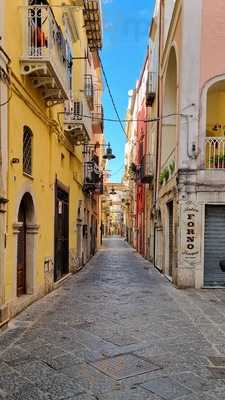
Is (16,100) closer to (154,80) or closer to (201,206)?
(201,206)

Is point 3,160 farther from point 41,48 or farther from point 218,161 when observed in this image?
point 218,161

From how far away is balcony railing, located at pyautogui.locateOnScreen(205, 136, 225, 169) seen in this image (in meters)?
13.2

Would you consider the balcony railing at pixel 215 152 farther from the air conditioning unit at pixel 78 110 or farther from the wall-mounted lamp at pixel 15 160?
the wall-mounted lamp at pixel 15 160

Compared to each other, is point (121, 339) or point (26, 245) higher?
point (26, 245)

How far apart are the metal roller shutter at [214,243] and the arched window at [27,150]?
5255mm

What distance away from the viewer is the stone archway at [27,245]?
1003 centimetres

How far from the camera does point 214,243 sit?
514 inches

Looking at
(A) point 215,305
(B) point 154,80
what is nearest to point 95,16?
(B) point 154,80

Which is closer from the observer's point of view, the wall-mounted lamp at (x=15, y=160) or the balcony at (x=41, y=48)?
the wall-mounted lamp at (x=15, y=160)

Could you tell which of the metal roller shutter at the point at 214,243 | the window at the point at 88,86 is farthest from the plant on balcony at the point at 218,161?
the window at the point at 88,86

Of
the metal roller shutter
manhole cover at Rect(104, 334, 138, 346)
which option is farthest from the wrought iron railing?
the metal roller shutter

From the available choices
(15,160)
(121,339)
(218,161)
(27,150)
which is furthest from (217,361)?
(218,161)

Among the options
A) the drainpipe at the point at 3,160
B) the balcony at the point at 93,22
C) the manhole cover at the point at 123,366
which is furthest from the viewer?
the balcony at the point at 93,22

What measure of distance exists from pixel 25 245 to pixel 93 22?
13.4 metres
